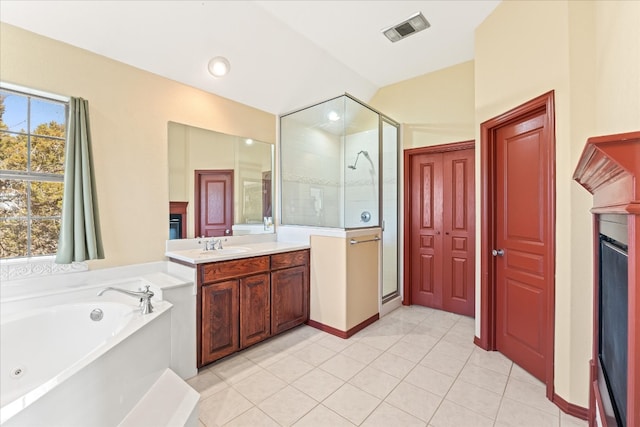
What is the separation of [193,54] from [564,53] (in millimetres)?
2772

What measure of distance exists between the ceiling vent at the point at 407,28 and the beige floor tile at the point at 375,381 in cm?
303

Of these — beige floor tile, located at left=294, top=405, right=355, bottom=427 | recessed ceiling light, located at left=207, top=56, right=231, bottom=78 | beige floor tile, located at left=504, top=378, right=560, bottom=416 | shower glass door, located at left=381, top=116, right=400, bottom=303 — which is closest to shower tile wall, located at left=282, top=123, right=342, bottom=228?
shower glass door, located at left=381, top=116, right=400, bottom=303

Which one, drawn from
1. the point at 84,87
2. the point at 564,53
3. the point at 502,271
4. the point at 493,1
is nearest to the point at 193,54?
the point at 84,87

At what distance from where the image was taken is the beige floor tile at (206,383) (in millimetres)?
1965

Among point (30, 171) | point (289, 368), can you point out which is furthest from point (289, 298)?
point (30, 171)

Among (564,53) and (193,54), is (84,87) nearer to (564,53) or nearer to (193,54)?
(193,54)

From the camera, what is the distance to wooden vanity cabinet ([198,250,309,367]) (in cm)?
223

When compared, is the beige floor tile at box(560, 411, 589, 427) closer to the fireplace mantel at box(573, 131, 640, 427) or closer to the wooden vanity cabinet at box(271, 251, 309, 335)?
the fireplace mantel at box(573, 131, 640, 427)

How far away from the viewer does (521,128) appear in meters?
2.24

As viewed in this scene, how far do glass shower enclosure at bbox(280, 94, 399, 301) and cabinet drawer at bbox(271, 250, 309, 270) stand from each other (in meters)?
0.50

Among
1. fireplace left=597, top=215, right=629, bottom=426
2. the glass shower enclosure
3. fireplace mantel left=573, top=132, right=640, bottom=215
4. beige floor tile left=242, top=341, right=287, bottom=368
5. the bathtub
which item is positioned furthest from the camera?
the glass shower enclosure

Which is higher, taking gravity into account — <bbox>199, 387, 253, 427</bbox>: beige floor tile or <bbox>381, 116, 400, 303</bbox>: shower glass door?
<bbox>381, 116, 400, 303</bbox>: shower glass door

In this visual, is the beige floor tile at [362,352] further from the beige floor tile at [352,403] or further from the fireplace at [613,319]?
the fireplace at [613,319]

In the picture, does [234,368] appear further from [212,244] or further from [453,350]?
[453,350]
